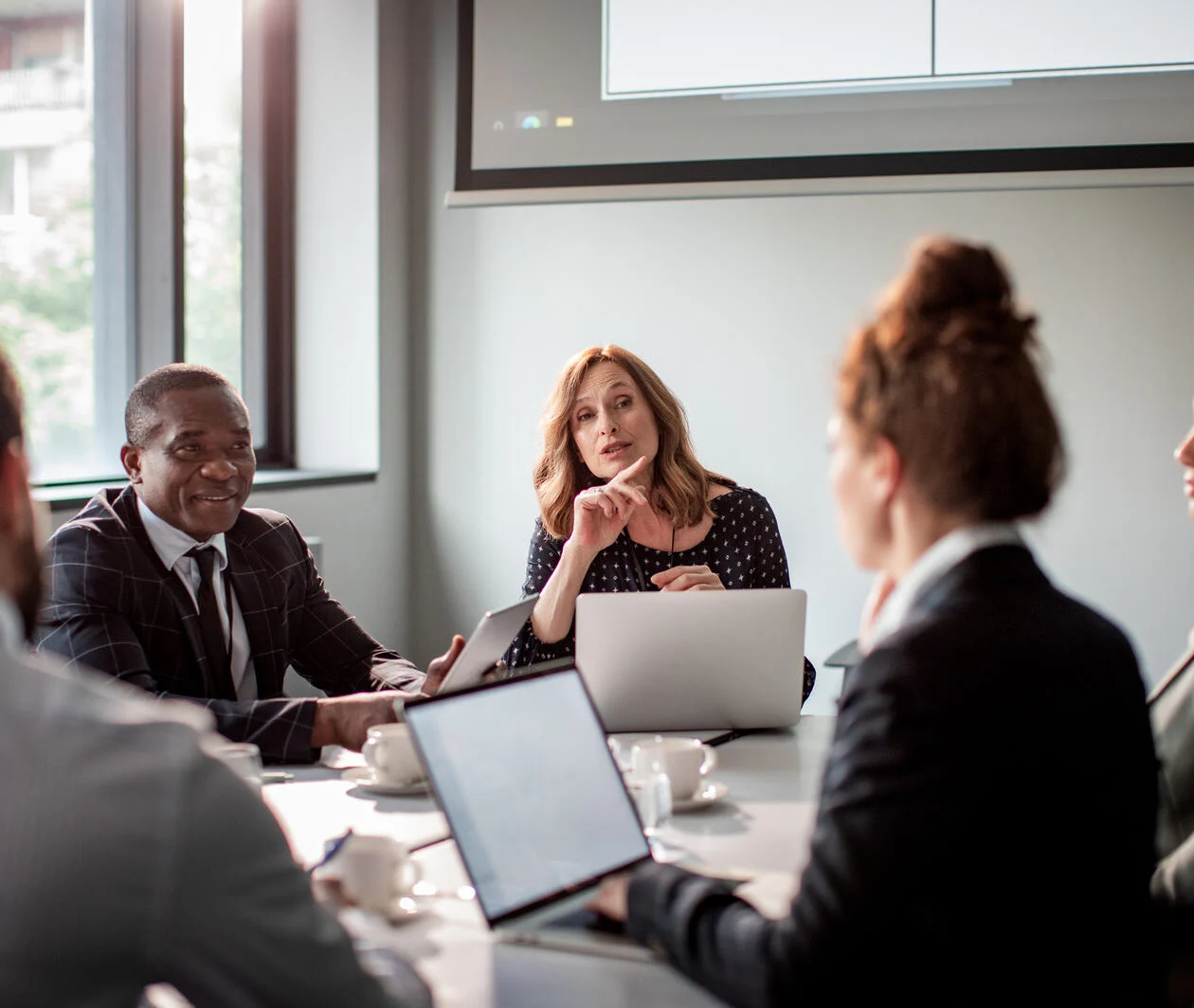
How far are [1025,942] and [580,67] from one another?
293 centimetres

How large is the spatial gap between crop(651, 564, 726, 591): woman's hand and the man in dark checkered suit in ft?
1.31

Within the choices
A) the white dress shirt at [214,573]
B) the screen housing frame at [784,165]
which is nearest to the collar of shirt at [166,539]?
the white dress shirt at [214,573]

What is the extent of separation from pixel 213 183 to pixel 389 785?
2.58 metres

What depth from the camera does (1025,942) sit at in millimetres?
942

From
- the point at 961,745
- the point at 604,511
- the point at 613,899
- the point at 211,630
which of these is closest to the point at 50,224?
the point at 211,630

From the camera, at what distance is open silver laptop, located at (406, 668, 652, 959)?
1.20 metres

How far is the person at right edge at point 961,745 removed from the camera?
0.93 meters

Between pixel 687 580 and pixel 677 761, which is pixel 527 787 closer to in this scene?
pixel 677 761

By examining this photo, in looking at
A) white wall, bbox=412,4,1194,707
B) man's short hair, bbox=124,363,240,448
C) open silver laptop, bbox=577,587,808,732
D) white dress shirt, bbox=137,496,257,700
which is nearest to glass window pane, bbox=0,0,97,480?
man's short hair, bbox=124,363,240,448

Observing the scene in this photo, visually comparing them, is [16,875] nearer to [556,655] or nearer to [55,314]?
[556,655]

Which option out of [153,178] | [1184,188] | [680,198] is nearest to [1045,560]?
[1184,188]

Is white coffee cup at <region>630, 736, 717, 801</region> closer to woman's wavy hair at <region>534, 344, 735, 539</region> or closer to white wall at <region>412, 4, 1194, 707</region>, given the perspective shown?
woman's wavy hair at <region>534, 344, 735, 539</region>

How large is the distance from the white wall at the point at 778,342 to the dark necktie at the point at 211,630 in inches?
67.7

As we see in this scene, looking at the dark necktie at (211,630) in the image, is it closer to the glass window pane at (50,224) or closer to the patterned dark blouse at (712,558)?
the patterned dark blouse at (712,558)
